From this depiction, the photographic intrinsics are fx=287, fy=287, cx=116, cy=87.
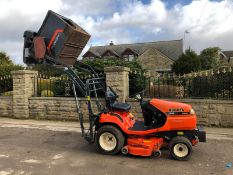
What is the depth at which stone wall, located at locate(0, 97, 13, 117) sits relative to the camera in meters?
10.7

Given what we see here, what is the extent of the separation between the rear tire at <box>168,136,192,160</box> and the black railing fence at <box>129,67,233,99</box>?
3546mm

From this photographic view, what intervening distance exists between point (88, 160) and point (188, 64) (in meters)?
29.4

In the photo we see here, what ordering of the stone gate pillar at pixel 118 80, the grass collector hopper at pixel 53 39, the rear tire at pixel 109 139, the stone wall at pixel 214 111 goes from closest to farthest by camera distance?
the rear tire at pixel 109 139
the grass collector hopper at pixel 53 39
the stone wall at pixel 214 111
the stone gate pillar at pixel 118 80

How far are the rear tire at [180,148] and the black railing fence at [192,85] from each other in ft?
11.6

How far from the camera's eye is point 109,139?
5781 millimetres

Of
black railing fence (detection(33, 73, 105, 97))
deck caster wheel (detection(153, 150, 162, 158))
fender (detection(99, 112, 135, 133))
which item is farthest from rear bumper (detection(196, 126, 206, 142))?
black railing fence (detection(33, 73, 105, 97))

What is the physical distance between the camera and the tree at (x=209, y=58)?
121 ft

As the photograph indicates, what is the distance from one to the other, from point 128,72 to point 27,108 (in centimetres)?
391

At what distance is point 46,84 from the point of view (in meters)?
10.8

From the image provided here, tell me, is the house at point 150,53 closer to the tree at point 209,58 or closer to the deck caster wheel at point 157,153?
the tree at point 209,58

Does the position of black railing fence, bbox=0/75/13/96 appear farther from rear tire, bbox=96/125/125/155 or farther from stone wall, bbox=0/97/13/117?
rear tire, bbox=96/125/125/155

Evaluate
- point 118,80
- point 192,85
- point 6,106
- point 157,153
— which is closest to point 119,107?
point 157,153

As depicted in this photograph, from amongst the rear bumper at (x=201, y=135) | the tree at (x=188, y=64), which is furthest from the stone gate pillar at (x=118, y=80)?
the tree at (x=188, y=64)

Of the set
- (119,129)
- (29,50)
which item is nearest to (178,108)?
(119,129)
